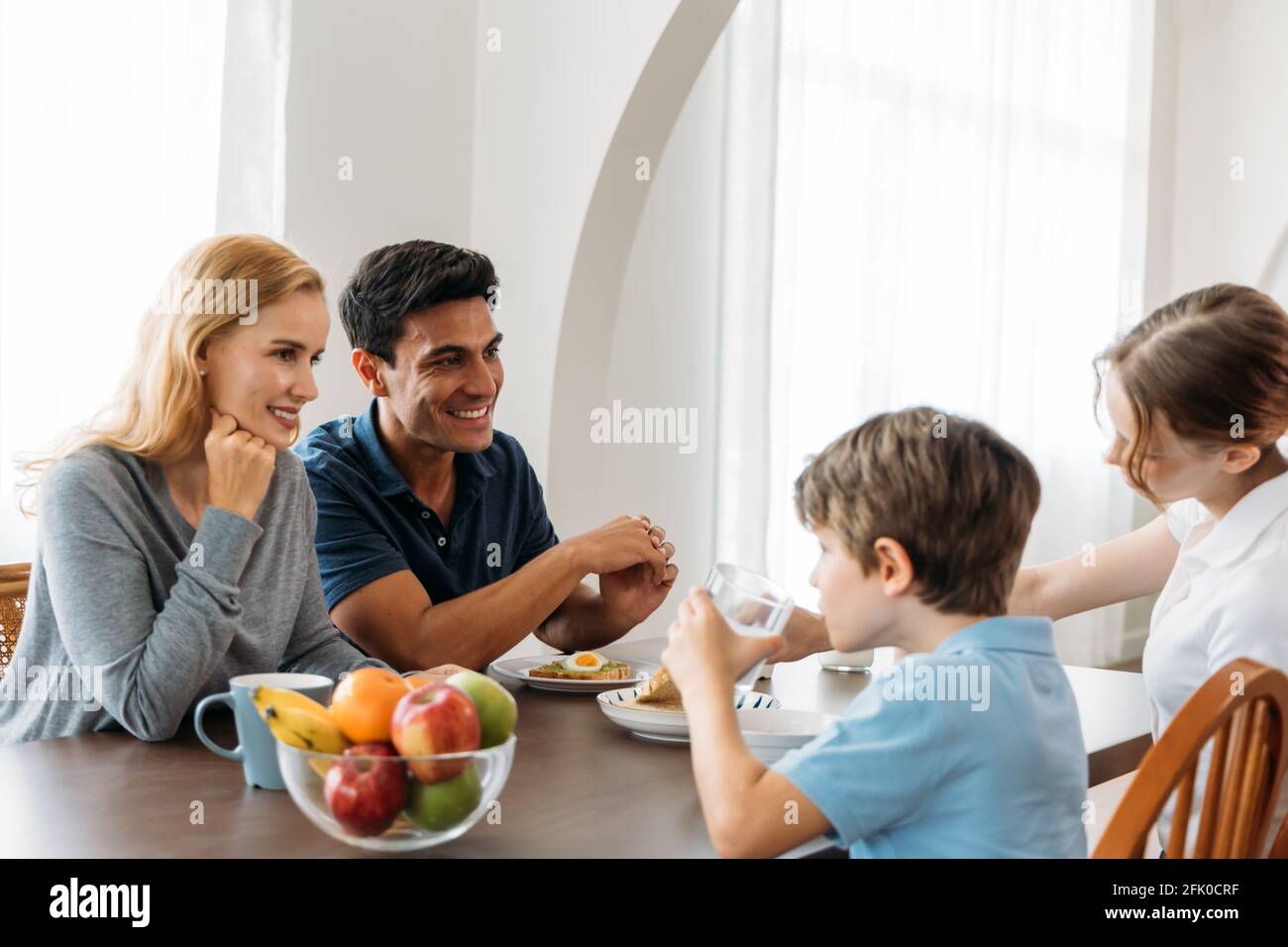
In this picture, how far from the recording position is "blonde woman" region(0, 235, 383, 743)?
4.62 ft

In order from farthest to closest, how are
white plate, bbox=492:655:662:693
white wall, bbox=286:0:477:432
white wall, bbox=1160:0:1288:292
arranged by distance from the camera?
white wall, bbox=1160:0:1288:292
white wall, bbox=286:0:477:432
white plate, bbox=492:655:662:693

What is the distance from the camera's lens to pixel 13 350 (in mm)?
2252

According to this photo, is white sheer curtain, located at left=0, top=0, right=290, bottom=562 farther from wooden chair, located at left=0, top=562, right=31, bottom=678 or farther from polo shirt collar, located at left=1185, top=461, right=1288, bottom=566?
polo shirt collar, located at left=1185, top=461, right=1288, bottom=566

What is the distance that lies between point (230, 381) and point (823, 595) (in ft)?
2.77

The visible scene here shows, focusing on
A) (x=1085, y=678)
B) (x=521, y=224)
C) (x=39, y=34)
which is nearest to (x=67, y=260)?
(x=39, y=34)

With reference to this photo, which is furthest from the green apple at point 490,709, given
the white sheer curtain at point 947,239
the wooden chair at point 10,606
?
the white sheer curtain at point 947,239

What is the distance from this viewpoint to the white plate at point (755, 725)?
1385 mm

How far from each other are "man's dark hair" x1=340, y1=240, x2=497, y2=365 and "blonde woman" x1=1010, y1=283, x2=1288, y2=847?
40.3 inches

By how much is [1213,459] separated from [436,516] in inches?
47.2

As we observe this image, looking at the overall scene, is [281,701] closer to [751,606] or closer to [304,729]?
[304,729]

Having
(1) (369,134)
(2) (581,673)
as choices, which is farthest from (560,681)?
(1) (369,134)

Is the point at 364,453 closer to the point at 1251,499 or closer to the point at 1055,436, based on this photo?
the point at 1251,499

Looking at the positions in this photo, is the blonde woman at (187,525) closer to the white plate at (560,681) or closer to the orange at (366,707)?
the white plate at (560,681)

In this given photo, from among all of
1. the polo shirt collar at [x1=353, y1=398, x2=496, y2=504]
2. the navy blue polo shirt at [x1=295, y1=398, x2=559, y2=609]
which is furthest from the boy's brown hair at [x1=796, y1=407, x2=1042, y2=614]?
the polo shirt collar at [x1=353, y1=398, x2=496, y2=504]
